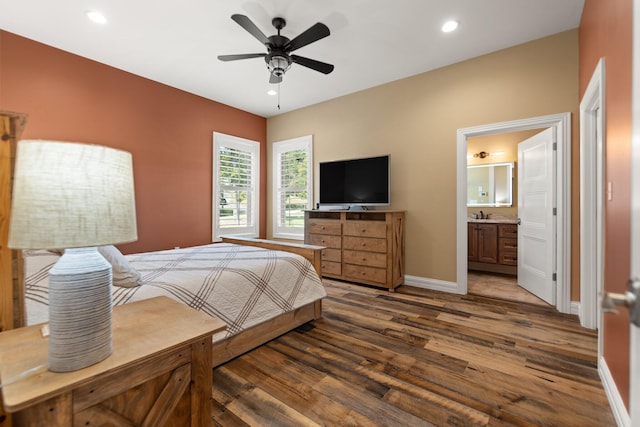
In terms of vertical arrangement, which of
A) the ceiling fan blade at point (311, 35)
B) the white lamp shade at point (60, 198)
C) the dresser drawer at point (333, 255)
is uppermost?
the ceiling fan blade at point (311, 35)

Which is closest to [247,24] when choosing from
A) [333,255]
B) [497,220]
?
[333,255]

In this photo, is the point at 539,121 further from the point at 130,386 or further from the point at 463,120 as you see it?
the point at 130,386

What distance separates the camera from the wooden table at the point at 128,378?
73 centimetres

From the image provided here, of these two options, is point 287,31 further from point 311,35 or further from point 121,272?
point 121,272

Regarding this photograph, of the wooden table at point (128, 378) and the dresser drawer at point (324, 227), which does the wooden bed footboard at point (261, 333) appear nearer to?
the wooden table at point (128, 378)

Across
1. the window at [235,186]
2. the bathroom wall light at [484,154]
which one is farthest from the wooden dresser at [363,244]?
the bathroom wall light at [484,154]

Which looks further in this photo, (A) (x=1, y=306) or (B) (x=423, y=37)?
(B) (x=423, y=37)

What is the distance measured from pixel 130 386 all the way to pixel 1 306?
0.49m

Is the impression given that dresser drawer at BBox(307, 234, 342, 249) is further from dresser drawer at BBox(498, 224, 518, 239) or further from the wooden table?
the wooden table

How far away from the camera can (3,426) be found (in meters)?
0.80

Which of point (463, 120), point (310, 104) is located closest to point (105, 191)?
point (463, 120)

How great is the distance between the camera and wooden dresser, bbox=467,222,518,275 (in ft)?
15.2

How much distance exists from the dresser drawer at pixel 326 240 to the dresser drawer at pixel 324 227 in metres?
0.06

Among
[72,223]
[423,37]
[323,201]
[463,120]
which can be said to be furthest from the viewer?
[323,201]
